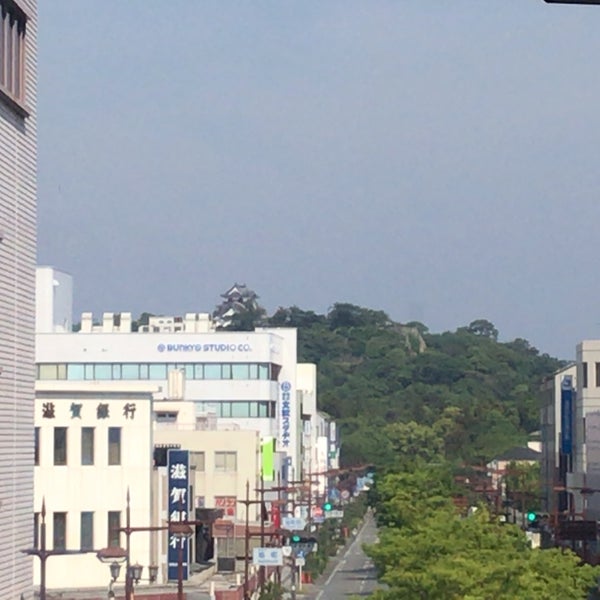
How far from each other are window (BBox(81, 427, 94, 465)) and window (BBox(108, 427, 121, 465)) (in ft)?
2.45

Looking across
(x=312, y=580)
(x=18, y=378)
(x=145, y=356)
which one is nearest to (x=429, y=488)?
(x=312, y=580)

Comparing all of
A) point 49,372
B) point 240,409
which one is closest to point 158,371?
point 240,409

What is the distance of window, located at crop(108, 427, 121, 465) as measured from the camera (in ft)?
213

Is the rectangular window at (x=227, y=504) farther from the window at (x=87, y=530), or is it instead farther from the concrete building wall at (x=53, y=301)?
the window at (x=87, y=530)

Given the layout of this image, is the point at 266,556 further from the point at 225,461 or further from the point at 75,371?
the point at 75,371

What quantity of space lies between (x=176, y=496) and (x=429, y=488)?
3394 centimetres

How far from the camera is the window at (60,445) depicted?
209 feet

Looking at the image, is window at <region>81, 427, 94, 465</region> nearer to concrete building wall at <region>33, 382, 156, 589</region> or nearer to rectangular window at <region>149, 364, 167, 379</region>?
concrete building wall at <region>33, 382, 156, 589</region>

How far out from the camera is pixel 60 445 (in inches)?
2517

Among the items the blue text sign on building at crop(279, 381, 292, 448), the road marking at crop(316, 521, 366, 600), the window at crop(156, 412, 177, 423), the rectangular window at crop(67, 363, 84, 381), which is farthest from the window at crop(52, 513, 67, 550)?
the blue text sign on building at crop(279, 381, 292, 448)

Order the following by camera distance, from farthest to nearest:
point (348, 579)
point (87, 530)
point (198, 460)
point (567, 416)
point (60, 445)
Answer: point (567, 416) → point (348, 579) → point (198, 460) → point (60, 445) → point (87, 530)

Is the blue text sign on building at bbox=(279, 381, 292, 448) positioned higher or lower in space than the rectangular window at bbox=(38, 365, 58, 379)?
lower

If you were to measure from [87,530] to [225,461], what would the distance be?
24.9 meters

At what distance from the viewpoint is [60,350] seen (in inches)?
4094
